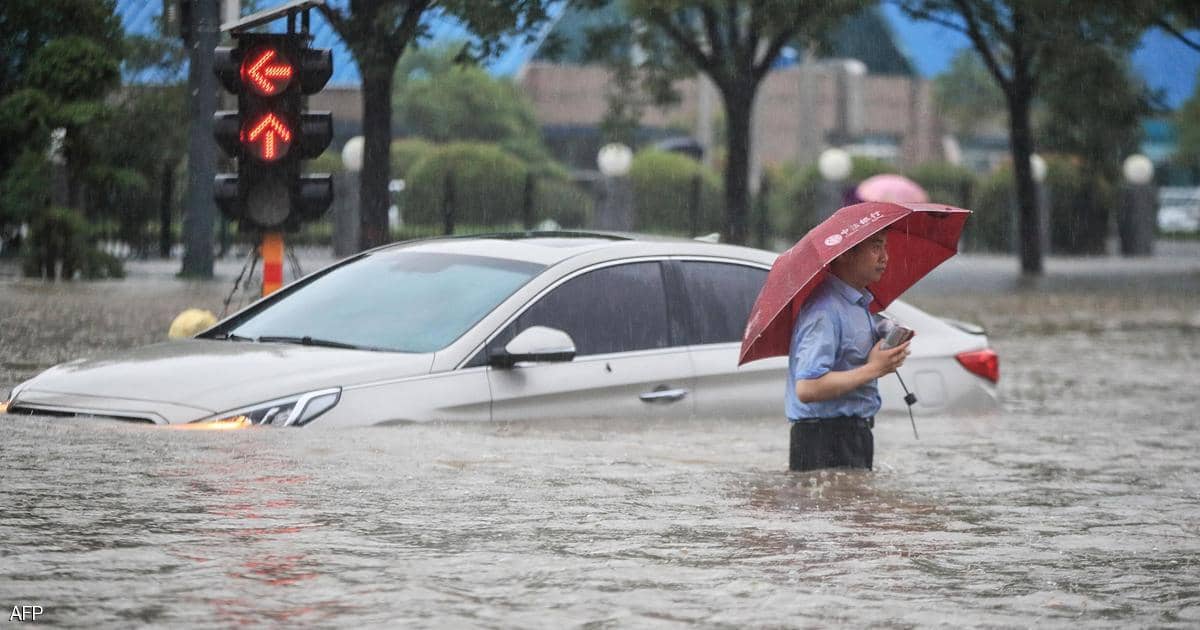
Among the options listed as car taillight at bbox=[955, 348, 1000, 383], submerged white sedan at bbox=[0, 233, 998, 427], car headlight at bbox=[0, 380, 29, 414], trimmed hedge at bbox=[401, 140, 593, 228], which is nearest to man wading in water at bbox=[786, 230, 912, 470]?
submerged white sedan at bbox=[0, 233, 998, 427]

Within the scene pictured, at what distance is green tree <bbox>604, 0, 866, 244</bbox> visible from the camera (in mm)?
28922

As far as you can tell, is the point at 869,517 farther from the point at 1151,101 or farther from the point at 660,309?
the point at 1151,101

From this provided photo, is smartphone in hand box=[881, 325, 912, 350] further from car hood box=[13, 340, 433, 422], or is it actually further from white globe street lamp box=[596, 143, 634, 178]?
white globe street lamp box=[596, 143, 634, 178]

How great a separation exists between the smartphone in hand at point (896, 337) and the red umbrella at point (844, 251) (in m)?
0.37

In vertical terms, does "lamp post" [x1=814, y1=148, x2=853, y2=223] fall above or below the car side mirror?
above

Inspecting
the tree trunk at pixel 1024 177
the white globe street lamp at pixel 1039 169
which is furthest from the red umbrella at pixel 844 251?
the white globe street lamp at pixel 1039 169

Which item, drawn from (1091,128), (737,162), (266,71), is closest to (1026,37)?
(737,162)

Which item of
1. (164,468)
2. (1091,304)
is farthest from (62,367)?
(1091,304)

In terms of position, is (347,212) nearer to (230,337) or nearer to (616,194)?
(616,194)

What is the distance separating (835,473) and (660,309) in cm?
186

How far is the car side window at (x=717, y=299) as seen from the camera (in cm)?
994

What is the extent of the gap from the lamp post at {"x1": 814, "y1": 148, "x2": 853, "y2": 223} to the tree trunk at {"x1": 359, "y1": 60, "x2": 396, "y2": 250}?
19115 millimetres

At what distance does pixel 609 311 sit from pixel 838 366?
6.09 feet

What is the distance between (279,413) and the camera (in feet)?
27.9
